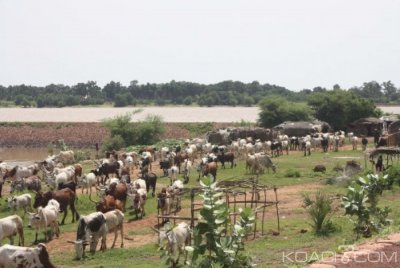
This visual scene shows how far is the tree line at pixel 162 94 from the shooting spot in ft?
451

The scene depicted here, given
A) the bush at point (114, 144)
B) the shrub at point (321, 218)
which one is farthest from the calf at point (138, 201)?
the bush at point (114, 144)

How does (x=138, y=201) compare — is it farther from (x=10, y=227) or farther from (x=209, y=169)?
(x=209, y=169)

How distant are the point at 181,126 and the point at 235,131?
28250 mm

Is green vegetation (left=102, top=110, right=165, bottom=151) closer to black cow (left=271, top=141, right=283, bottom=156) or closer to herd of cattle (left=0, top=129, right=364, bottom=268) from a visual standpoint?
herd of cattle (left=0, top=129, right=364, bottom=268)

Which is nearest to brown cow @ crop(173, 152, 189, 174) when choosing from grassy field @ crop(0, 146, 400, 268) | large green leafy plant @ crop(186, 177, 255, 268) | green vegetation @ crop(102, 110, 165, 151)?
grassy field @ crop(0, 146, 400, 268)

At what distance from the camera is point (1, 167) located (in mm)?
29047

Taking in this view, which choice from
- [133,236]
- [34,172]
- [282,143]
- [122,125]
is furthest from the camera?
[122,125]

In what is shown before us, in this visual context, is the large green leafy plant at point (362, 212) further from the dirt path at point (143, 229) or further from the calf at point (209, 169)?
the calf at point (209, 169)

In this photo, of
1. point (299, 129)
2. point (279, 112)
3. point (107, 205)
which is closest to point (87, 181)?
point (107, 205)

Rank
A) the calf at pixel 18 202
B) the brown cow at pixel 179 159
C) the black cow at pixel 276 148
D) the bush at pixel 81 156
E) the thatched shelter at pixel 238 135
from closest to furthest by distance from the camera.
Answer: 1. the calf at pixel 18 202
2. the brown cow at pixel 179 159
3. the black cow at pixel 276 148
4. the bush at pixel 81 156
5. the thatched shelter at pixel 238 135

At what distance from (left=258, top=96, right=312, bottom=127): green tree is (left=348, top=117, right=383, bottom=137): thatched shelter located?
5.35m

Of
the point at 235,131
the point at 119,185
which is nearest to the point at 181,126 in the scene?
the point at 235,131

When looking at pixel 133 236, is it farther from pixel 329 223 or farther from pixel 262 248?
pixel 329 223

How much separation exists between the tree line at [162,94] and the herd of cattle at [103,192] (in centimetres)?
9307
